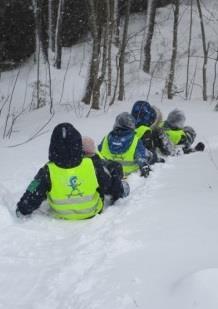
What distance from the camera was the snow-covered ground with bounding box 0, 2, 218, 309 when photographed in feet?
11.6

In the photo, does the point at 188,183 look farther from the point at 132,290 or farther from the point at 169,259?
the point at 132,290

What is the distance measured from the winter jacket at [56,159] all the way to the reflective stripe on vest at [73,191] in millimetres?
48

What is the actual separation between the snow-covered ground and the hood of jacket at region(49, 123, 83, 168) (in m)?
0.61

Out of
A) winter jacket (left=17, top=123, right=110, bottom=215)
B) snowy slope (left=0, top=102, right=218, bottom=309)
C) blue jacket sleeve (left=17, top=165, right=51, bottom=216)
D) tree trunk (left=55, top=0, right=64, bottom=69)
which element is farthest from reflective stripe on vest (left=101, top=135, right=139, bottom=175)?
tree trunk (left=55, top=0, right=64, bottom=69)

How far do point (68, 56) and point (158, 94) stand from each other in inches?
240

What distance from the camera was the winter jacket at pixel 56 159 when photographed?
17.9 feet

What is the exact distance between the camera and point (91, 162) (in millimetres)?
5664

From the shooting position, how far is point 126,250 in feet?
14.4

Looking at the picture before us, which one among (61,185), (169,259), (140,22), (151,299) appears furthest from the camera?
(140,22)

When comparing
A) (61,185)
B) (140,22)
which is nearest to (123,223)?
(61,185)

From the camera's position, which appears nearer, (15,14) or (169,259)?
(169,259)

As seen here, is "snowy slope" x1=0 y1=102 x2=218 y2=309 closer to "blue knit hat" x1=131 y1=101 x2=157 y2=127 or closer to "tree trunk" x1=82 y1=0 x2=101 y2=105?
"blue knit hat" x1=131 y1=101 x2=157 y2=127

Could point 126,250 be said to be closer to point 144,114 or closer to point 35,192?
point 35,192

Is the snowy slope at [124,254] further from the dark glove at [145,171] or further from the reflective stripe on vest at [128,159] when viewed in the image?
the reflective stripe on vest at [128,159]
